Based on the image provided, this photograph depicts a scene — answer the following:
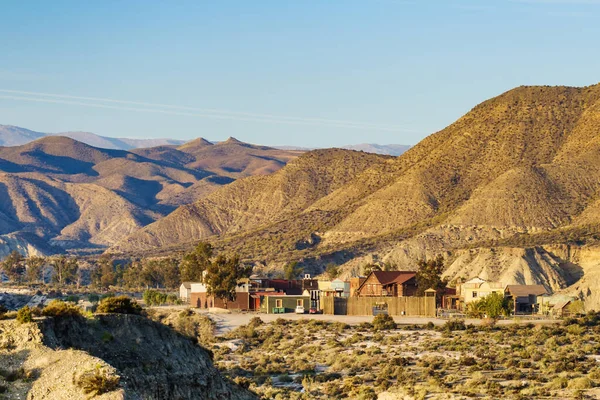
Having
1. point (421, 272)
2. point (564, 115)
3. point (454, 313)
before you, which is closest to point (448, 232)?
point (564, 115)

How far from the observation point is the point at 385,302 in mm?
93938

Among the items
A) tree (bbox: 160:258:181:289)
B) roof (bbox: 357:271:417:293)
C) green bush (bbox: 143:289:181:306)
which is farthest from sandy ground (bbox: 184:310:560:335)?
tree (bbox: 160:258:181:289)

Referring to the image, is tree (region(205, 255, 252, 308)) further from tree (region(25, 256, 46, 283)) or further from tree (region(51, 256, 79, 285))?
tree (region(25, 256, 46, 283))

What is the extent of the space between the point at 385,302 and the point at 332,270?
51.0m

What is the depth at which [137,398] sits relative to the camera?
21.9 meters

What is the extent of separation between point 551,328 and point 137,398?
178ft

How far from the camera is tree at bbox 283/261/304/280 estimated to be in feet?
465

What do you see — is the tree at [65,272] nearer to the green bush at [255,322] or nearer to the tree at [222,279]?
the tree at [222,279]

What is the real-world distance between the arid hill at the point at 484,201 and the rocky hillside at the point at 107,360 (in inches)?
3968

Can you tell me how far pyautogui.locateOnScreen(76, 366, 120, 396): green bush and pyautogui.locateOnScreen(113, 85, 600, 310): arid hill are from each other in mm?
106578

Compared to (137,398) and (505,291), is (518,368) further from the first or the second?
(505,291)

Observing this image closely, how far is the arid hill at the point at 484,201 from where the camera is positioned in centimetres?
14550

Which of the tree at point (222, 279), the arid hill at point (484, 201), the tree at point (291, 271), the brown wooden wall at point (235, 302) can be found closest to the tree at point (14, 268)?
the arid hill at point (484, 201)

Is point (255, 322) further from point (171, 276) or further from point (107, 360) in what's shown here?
point (171, 276)
